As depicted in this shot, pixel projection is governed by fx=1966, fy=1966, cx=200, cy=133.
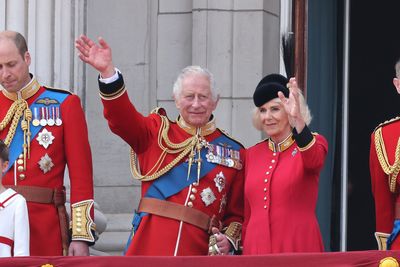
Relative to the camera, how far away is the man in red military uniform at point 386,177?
9.31 meters

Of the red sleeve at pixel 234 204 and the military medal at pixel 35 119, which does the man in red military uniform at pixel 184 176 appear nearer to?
the red sleeve at pixel 234 204

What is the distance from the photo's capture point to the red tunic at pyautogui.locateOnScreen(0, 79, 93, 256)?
9336 millimetres

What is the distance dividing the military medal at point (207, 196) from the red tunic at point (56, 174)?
0.54 m

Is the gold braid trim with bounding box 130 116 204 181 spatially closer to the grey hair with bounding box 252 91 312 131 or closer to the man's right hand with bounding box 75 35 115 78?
the grey hair with bounding box 252 91 312 131

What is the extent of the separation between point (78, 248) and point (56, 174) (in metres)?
0.39

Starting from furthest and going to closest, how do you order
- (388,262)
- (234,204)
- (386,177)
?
(234,204)
(386,177)
(388,262)

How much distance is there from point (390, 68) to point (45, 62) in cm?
292

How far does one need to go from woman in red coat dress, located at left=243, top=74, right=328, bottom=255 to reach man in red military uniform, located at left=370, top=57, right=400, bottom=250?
0.29 meters

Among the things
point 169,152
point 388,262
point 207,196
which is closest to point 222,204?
point 207,196

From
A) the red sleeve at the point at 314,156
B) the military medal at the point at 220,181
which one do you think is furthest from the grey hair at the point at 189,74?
the red sleeve at the point at 314,156

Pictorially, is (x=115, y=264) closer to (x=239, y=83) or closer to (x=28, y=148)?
(x=28, y=148)

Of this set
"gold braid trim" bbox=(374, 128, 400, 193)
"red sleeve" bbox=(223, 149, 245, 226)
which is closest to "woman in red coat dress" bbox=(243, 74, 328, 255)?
"red sleeve" bbox=(223, 149, 245, 226)

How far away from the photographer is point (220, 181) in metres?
9.55

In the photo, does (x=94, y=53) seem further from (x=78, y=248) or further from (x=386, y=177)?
(x=386, y=177)
